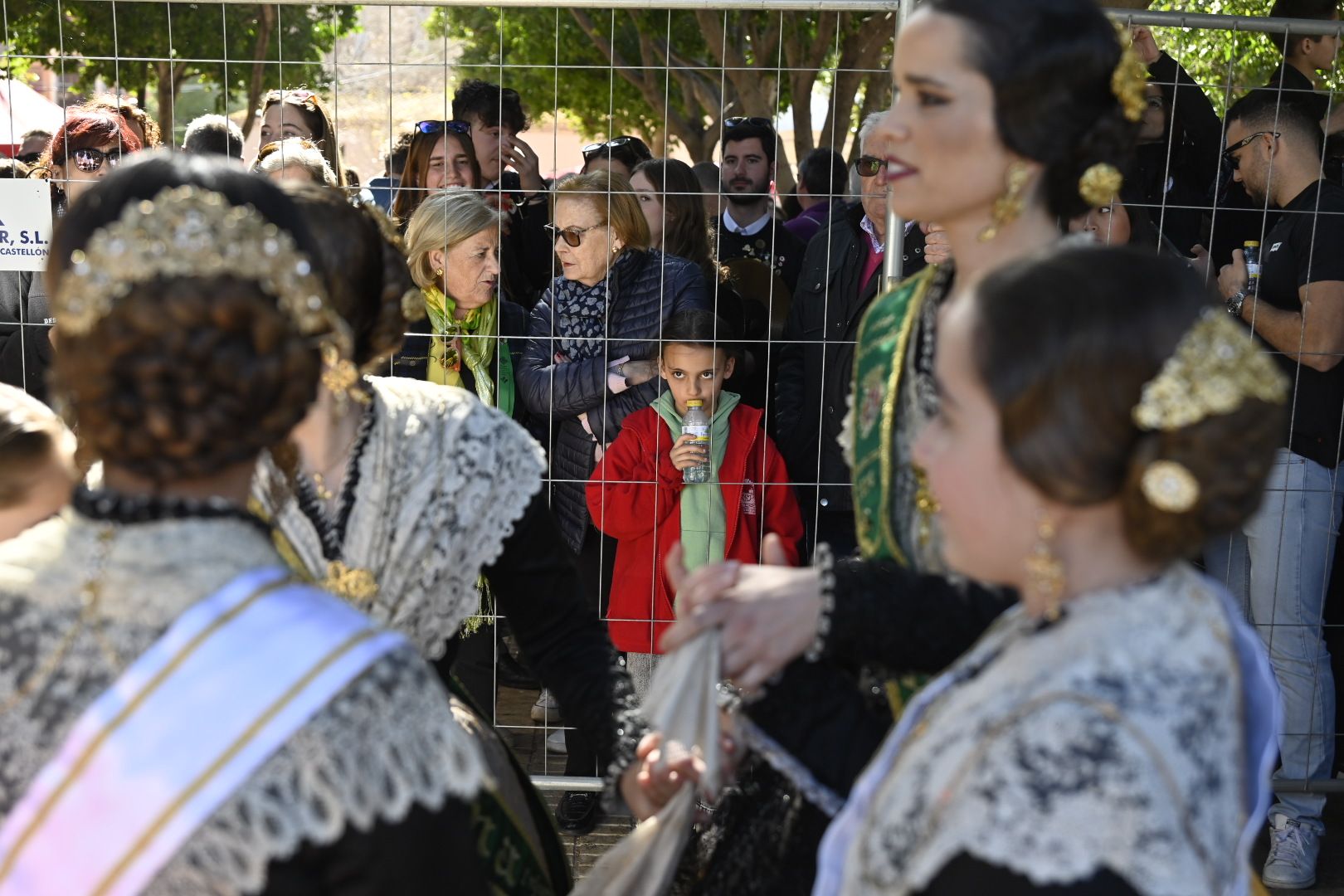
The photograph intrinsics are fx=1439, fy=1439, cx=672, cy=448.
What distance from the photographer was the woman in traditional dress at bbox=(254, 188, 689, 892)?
1.91 metres

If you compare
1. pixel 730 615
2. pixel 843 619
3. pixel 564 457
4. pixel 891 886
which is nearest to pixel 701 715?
pixel 730 615

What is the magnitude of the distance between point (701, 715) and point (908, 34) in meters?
0.91

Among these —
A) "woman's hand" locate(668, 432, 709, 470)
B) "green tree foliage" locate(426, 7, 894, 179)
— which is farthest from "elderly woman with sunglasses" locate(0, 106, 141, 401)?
"green tree foliage" locate(426, 7, 894, 179)

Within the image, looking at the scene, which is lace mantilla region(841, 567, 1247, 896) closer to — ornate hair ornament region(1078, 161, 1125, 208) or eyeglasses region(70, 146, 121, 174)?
ornate hair ornament region(1078, 161, 1125, 208)

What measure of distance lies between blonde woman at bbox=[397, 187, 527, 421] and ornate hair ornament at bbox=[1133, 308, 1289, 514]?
2.91m

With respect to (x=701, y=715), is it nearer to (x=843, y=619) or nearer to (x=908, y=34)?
(x=843, y=619)

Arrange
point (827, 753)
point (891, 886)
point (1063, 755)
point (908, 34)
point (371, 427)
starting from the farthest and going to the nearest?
1. point (371, 427)
2. point (908, 34)
3. point (827, 753)
4. point (891, 886)
5. point (1063, 755)

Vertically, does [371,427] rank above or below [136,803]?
above

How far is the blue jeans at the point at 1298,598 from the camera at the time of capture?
3766 millimetres

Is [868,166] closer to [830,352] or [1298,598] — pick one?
[830,352]

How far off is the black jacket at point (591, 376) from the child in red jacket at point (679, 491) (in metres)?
0.10

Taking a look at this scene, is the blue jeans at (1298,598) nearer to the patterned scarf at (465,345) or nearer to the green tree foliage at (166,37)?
the patterned scarf at (465,345)

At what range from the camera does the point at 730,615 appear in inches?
65.4

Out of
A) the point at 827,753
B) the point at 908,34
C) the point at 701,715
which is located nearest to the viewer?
the point at 701,715
